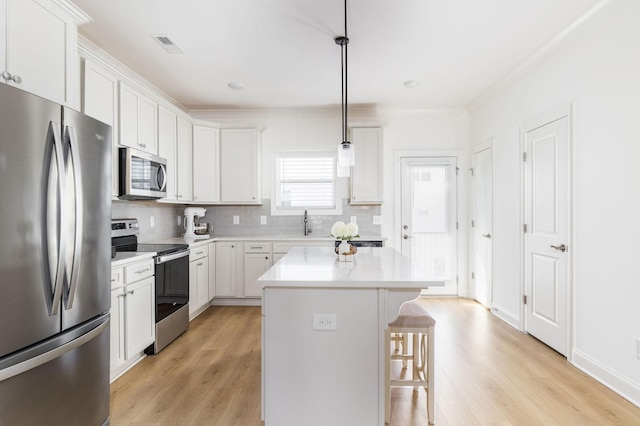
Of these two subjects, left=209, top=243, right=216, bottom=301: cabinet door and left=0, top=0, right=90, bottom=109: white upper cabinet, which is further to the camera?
left=209, top=243, right=216, bottom=301: cabinet door

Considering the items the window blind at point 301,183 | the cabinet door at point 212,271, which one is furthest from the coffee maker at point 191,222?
the window blind at point 301,183

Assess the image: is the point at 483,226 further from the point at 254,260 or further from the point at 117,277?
the point at 117,277

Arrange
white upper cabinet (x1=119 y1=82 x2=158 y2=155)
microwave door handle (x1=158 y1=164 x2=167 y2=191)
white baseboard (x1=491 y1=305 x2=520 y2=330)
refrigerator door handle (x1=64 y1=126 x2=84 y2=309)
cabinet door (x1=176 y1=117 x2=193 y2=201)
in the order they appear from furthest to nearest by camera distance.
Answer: cabinet door (x1=176 y1=117 x2=193 y2=201), white baseboard (x1=491 y1=305 x2=520 y2=330), microwave door handle (x1=158 y1=164 x2=167 y2=191), white upper cabinet (x1=119 y1=82 x2=158 y2=155), refrigerator door handle (x1=64 y1=126 x2=84 y2=309)

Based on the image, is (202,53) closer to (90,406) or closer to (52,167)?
(52,167)

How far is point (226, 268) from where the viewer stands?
4223 millimetres

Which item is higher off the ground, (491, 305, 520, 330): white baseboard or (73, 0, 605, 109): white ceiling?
(73, 0, 605, 109): white ceiling

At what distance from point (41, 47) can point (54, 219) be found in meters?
0.98

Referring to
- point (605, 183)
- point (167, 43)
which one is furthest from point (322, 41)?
point (605, 183)

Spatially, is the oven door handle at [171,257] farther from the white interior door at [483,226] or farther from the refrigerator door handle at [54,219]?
the white interior door at [483,226]

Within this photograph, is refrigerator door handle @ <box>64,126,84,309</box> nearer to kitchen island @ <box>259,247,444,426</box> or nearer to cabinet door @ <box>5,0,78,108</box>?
cabinet door @ <box>5,0,78,108</box>

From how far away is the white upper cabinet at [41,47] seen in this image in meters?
1.57

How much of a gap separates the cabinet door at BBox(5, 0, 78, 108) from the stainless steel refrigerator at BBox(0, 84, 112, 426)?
1.04ft

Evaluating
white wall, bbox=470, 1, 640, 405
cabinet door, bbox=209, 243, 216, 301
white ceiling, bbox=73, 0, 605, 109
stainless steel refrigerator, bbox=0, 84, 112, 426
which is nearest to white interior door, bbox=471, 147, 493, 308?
white ceiling, bbox=73, 0, 605, 109

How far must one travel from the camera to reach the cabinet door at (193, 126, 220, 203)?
4.23 m
